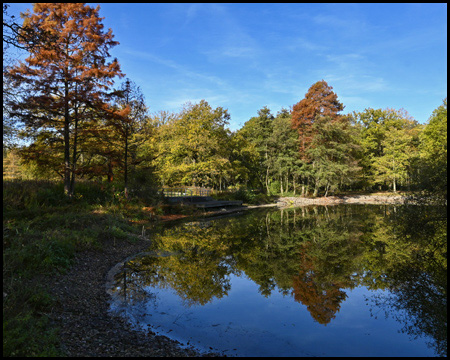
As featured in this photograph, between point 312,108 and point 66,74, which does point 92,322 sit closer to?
point 66,74

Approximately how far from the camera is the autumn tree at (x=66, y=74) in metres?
15.5

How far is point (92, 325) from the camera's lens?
599cm

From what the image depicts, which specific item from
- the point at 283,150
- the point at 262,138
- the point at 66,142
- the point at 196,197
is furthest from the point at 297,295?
the point at 262,138

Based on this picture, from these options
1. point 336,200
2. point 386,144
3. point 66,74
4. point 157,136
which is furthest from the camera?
point 386,144

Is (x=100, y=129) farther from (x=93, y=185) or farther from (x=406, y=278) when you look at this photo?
(x=406, y=278)

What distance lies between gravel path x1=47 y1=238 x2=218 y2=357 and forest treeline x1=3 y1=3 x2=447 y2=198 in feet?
18.6

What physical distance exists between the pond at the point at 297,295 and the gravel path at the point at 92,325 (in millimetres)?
414


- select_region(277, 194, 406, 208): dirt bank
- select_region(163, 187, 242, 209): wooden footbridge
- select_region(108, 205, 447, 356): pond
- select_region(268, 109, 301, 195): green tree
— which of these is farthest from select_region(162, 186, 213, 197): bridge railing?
select_region(268, 109, 301, 195): green tree

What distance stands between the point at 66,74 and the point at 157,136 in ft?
34.2

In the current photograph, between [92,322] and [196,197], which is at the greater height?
[196,197]

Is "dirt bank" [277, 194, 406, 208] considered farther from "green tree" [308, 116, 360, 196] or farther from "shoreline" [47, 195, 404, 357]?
"shoreline" [47, 195, 404, 357]

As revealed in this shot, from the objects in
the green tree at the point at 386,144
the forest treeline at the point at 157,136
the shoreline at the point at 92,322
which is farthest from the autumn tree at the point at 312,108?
the shoreline at the point at 92,322

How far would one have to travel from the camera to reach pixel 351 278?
1013 cm

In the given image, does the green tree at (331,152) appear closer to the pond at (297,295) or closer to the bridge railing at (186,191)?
the bridge railing at (186,191)
